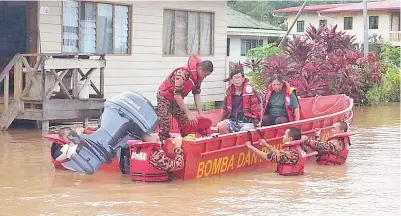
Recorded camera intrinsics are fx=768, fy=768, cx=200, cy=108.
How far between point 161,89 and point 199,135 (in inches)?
34.0

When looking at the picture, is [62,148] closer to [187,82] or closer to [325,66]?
[187,82]

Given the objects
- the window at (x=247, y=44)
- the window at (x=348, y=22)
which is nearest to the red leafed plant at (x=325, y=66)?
the window at (x=247, y=44)

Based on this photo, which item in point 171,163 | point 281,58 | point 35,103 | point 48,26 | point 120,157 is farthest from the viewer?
point 281,58

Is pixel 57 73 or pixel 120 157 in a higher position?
pixel 57 73

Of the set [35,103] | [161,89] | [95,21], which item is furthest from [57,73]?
[161,89]

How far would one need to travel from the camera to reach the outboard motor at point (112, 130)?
926cm

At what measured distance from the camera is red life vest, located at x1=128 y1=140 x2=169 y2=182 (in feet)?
29.9

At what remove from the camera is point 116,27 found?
1783 centimetres

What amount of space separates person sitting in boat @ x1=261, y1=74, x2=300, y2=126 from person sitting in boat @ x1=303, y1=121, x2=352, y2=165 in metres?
0.54

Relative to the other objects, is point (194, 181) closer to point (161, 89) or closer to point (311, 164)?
point (161, 89)

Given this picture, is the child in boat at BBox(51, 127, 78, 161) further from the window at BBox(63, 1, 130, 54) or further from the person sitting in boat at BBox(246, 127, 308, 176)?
the window at BBox(63, 1, 130, 54)

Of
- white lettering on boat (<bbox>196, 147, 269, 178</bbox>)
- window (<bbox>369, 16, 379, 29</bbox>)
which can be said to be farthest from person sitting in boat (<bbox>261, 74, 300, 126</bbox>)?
window (<bbox>369, 16, 379, 29</bbox>)

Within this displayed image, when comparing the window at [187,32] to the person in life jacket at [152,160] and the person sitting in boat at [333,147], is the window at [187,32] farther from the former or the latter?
the person in life jacket at [152,160]

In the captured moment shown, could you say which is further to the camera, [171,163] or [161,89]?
[161,89]
